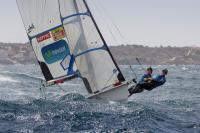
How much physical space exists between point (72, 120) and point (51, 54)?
841 centimetres

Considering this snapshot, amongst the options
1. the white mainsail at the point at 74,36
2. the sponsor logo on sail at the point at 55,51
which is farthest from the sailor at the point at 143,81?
the sponsor logo on sail at the point at 55,51

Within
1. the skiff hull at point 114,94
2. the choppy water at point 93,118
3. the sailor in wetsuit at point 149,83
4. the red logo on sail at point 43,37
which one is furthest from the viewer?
the red logo on sail at point 43,37

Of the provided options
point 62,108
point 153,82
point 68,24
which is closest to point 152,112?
point 153,82

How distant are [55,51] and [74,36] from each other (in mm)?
1587

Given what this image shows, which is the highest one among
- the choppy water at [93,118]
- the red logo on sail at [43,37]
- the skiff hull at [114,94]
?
the red logo on sail at [43,37]

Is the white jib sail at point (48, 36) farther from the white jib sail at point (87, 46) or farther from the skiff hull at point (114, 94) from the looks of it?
the skiff hull at point (114, 94)

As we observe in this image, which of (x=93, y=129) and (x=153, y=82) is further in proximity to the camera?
(x=153, y=82)

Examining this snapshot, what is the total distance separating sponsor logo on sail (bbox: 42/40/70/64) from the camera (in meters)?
25.9

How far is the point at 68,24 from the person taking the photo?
2544cm

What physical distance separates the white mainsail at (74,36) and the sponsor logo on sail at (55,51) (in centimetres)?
6

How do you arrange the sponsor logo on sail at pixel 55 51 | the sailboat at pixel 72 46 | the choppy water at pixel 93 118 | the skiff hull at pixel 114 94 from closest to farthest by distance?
1. the choppy water at pixel 93 118
2. the skiff hull at pixel 114 94
3. the sailboat at pixel 72 46
4. the sponsor logo on sail at pixel 55 51

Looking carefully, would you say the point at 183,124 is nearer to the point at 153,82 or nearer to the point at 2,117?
the point at 153,82

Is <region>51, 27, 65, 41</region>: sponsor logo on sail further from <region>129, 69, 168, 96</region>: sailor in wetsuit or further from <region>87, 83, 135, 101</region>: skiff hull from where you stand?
<region>129, 69, 168, 96</region>: sailor in wetsuit

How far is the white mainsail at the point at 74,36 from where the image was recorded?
2506 centimetres
